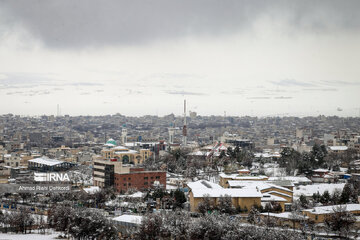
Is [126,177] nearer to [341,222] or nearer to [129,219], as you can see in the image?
[129,219]

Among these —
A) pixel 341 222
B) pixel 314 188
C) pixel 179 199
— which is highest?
pixel 341 222

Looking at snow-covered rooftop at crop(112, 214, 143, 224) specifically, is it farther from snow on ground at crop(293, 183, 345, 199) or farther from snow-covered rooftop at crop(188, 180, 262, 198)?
snow on ground at crop(293, 183, 345, 199)

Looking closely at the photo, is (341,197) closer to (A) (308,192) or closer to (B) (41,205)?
(A) (308,192)

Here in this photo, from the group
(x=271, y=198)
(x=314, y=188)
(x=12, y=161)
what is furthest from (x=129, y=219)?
(x=12, y=161)

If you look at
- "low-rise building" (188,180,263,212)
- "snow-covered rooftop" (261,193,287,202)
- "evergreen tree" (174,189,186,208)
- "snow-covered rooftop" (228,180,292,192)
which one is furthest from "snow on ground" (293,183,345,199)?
"evergreen tree" (174,189,186,208)

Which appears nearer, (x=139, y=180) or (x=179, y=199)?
(x=179, y=199)

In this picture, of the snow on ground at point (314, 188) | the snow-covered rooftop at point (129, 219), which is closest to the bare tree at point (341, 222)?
the snow-covered rooftop at point (129, 219)

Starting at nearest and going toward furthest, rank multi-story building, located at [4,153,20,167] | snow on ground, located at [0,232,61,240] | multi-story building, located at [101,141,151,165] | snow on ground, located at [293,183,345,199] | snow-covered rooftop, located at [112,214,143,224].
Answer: snow on ground, located at [0,232,61,240] → snow-covered rooftop, located at [112,214,143,224] → snow on ground, located at [293,183,345,199] → multi-story building, located at [4,153,20,167] → multi-story building, located at [101,141,151,165]

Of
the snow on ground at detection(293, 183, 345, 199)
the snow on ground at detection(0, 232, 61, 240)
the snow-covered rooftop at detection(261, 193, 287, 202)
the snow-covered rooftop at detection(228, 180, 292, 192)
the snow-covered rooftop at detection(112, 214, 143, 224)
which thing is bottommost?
the snow on ground at detection(0, 232, 61, 240)

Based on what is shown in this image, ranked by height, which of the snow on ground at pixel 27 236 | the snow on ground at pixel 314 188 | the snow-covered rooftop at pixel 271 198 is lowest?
the snow on ground at pixel 27 236

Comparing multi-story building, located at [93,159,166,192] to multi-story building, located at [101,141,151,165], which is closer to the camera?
multi-story building, located at [93,159,166,192]

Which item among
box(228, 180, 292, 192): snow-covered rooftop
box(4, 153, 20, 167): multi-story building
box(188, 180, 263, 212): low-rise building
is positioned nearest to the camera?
box(188, 180, 263, 212): low-rise building

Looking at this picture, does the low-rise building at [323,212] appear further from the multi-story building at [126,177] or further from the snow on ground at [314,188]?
A: the multi-story building at [126,177]
